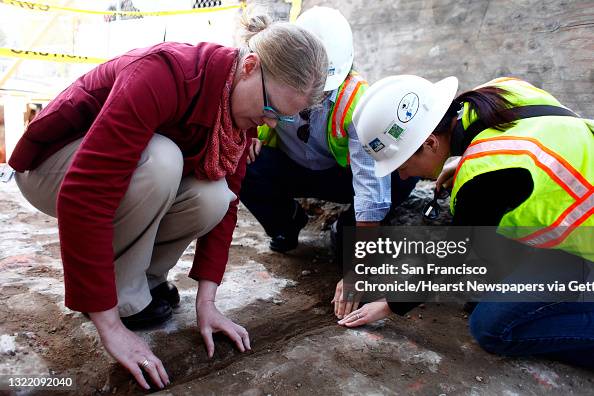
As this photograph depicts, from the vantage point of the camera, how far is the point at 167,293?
1916mm

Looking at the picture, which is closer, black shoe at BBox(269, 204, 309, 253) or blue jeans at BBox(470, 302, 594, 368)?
blue jeans at BBox(470, 302, 594, 368)

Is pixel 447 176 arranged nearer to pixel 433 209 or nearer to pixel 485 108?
pixel 433 209

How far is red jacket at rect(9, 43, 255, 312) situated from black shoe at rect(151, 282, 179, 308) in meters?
0.50

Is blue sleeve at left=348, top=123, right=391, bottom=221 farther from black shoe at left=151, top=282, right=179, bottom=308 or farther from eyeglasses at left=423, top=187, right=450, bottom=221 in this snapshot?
black shoe at left=151, top=282, right=179, bottom=308

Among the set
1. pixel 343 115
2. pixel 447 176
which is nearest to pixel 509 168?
pixel 447 176

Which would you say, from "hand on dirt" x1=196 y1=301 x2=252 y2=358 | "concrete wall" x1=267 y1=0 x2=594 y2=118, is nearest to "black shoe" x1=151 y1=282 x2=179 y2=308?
"hand on dirt" x1=196 y1=301 x2=252 y2=358

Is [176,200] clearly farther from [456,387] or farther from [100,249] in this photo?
[456,387]

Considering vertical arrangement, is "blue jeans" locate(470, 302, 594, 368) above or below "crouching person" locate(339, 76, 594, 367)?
below

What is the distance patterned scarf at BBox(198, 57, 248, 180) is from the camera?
152 centimetres

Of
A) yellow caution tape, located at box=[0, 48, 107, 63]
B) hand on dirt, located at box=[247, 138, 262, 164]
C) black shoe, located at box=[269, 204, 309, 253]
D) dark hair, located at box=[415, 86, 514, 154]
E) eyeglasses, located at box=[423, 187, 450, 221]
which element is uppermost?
dark hair, located at box=[415, 86, 514, 154]

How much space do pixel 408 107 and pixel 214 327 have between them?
1.03m

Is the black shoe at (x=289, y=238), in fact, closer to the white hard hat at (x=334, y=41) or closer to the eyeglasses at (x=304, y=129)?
the eyeglasses at (x=304, y=129)

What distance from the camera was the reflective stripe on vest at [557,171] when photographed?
141 centimetres

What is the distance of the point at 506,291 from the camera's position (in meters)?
1.81
